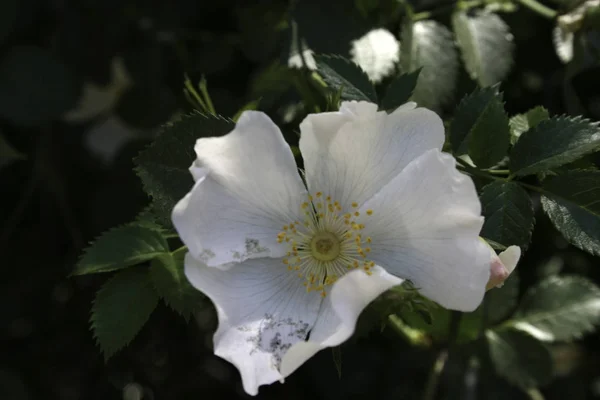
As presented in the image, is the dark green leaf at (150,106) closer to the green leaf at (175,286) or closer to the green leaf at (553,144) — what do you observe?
the green leaf at (175,286)

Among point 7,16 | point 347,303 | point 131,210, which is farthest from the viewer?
point 131,210

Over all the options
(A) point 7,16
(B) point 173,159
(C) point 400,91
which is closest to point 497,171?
(C) point 400,91

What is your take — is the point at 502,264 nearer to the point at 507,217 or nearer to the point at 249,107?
the point at 507,217

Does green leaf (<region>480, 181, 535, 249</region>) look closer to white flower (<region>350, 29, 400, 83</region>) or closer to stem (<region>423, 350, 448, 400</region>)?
white flower (<region>350, 29, 400, 83</region>)

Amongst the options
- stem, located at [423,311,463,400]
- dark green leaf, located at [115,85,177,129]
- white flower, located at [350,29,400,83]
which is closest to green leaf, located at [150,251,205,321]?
white flower, located at [350,29,400,83]

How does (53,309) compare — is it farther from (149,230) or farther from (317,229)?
(317,229)

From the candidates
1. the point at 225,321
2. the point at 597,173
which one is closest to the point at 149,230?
the point at 225,321

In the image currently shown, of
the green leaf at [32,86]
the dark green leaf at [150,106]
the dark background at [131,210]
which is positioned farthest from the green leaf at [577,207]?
the green leaf at [32,86]
